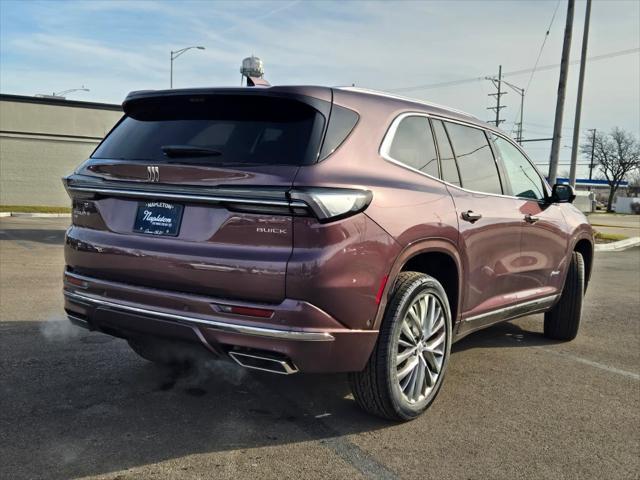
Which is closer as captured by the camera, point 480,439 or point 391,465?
point 391,465

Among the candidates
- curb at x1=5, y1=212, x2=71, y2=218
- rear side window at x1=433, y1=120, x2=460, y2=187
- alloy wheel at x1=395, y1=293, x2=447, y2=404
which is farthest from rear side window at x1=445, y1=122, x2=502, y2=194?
curb at x1=5, y1=212, x2=71, y2=218

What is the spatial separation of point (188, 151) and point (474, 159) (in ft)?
7.09

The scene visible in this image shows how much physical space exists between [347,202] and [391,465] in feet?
4.36

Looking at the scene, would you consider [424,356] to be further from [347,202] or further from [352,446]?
[347,202]

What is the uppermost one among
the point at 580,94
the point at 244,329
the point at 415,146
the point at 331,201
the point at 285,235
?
the point at 580,94

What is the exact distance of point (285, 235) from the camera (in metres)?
2.91

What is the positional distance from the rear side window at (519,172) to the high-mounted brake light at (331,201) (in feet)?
7.21

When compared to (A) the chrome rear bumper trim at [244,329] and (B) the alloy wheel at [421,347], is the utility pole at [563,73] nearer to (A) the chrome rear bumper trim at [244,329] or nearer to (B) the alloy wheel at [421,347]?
(B) the alloy wheel at [421,347]

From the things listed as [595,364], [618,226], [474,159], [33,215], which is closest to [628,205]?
[618,226]

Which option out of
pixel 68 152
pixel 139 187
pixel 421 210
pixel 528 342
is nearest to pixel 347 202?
pixel 421 210

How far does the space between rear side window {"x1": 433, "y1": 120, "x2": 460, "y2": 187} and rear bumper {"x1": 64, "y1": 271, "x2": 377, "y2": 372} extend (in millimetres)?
1337

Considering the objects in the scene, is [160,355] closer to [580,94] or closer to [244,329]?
[244,329]

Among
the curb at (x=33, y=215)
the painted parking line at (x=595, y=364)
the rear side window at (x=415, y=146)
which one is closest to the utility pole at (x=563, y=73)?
the painted parking line at (x=595, y=364)

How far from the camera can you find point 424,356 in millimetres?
3672
